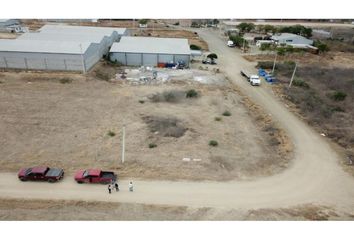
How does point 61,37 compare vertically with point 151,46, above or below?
above

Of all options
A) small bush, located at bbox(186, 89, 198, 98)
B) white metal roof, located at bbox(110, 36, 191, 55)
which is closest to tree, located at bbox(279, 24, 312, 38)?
white metal roof, located at bbox(110, 36, 191, 55)

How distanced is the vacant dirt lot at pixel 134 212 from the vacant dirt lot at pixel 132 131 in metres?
3.30

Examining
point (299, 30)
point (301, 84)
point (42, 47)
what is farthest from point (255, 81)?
point (299, 30)

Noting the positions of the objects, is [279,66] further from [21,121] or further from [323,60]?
[21,121]

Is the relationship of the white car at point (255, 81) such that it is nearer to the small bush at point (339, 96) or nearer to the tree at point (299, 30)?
the small bush at point (339, 96)

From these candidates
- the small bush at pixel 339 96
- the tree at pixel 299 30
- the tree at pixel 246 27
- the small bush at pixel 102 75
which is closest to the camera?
the small bush at pixel 339 96

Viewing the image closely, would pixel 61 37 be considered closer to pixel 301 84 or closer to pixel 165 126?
pixel 165 126

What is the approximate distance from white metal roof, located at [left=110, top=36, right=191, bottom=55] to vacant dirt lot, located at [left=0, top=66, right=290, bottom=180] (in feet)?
35.9

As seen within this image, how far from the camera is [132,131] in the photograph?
86.0 ft

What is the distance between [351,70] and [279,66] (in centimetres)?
1305

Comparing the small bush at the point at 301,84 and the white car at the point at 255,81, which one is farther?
the small bush at the point at 301,84

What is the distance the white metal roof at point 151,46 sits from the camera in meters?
46.3

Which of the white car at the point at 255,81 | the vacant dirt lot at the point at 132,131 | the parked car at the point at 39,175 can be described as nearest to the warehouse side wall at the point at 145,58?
the vacant dirt lot at the point at 132,131

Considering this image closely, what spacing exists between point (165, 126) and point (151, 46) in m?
25.5
